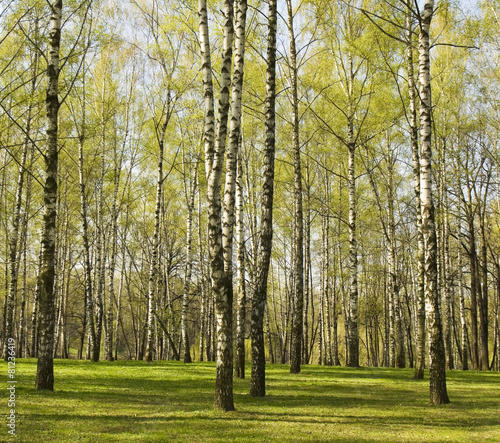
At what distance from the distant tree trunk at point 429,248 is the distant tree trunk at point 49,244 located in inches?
266

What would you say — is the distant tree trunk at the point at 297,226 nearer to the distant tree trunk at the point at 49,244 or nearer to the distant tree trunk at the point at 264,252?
the distant tree trunk at the point at 264,252

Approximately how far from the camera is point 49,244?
7930 mm

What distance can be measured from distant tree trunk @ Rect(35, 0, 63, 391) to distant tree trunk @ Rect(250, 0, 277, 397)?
11.9 feet

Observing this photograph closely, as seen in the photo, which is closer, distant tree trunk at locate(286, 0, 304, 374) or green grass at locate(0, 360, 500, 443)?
green grass at locate(0, 360, 500, 443)

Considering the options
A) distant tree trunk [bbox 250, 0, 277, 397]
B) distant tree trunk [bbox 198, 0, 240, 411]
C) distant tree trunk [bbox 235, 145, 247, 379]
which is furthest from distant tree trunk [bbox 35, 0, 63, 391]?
distant tree trunk [bbox 235, 145, 247, 379]

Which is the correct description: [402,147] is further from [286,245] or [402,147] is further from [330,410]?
[330,410]

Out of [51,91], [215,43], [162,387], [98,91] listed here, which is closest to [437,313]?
[162,387]

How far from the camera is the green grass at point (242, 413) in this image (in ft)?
17.4

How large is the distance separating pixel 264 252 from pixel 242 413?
3058 millimetres

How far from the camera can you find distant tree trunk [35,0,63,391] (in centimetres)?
767

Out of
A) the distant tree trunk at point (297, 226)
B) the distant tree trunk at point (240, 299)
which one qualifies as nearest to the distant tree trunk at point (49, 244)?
the distant tree trunk at point (240, 299)

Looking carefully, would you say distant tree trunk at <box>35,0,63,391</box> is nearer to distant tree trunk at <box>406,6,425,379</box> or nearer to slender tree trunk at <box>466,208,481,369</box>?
distant tree trunk at <box>406,6,425,379</box>

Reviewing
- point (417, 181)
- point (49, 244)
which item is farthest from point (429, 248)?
point (49, 244)

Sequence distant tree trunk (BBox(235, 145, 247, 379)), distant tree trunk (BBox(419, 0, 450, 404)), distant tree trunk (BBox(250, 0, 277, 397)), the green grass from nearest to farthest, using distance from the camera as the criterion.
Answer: the green grass, distant tree trunk (BBox(419, 0, 450, 404)), distant tree trunk (BBox(250, 0, 277, 397)), distant tree trunk (BBox(235, 145, 247, 379))
